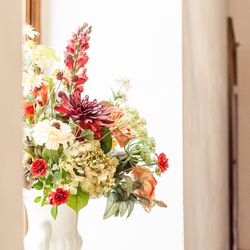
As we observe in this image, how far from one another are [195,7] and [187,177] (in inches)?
21.2

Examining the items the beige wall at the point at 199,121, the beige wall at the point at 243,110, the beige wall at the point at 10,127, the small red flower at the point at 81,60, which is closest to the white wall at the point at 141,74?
the beige wall at the point at 199,121

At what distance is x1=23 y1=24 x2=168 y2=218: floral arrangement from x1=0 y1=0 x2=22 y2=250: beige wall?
0.36 meters

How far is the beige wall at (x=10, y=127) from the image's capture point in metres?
0.42

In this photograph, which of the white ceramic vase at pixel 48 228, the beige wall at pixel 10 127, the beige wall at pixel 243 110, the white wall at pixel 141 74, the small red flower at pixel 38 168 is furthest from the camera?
the beige wall at pixel 243 110

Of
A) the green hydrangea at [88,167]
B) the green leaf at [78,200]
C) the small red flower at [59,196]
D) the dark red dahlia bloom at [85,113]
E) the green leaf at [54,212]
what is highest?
the dark red dahlia bloom at [85,113]

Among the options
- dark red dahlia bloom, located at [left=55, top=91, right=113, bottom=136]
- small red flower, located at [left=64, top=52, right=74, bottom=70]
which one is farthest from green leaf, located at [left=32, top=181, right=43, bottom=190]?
small red flower, located at [left=64, top=52, right=74, bottom=70]

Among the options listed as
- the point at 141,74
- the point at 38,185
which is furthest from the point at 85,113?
the point at 141,74

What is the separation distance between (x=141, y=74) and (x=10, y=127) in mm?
844

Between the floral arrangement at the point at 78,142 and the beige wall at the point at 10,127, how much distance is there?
1.17ft

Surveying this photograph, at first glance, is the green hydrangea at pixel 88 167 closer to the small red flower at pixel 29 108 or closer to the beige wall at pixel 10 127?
the small red flower at pixel 29 108

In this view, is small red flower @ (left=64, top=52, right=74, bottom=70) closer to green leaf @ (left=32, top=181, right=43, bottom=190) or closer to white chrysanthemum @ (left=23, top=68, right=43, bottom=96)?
white chrysanthemum @ (left=23, top=68, right=43, bottom=96)

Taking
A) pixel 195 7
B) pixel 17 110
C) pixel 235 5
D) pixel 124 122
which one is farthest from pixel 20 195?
pixel 235 5

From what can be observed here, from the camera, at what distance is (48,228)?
0.91 m

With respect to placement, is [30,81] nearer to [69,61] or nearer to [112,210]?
[69,61]
